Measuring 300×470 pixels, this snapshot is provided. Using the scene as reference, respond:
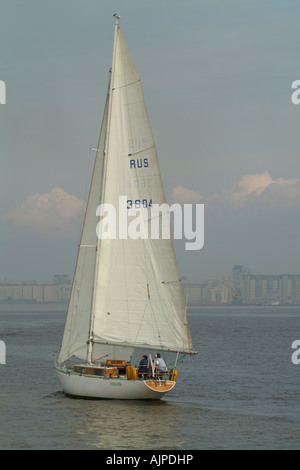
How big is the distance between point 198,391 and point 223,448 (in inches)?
575

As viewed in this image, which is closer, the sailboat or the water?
the water

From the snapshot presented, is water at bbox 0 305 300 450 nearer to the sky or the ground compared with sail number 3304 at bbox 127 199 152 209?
nearer to the ground

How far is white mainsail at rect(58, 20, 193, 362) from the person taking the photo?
34188 mm

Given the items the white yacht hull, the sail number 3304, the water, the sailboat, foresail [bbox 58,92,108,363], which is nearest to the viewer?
the water

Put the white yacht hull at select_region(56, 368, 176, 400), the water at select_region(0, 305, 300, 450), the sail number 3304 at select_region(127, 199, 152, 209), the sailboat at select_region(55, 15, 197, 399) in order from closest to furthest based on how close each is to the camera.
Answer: the water at select_region(0, 305, 300, 450)
the white yacht hull at select_region(56, 368, 176, 400)
the sailboat at select_region(55, 15, 197, 399)
the sail number 3304 at select_region(127, 199, 152, 209)

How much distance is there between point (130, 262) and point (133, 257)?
29cm

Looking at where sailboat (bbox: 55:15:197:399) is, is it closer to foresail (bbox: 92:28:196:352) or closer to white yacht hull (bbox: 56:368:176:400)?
foresail (bbox: 92:28:196:352)

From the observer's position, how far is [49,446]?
25859 millimetres

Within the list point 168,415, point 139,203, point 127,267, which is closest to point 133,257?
point 127,267

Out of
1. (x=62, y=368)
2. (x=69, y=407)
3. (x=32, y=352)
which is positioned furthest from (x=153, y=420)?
(x=32, y=352)

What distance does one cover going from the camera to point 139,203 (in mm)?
34969

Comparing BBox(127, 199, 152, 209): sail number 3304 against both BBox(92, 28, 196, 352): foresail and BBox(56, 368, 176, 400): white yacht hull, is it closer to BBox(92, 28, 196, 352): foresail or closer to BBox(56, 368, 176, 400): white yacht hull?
BBox(92, 28, 196, 352): foresail

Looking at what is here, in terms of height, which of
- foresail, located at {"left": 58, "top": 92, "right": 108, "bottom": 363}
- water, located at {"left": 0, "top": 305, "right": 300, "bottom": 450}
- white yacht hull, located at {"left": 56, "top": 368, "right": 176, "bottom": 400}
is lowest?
water, located at {"left": 0, "top": 305, "right": 300, "bottom": 450}

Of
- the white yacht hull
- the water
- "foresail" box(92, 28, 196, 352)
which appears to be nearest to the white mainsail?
"foresail" box(92, 28, 196, 352)
